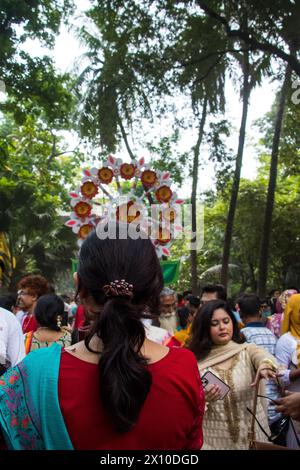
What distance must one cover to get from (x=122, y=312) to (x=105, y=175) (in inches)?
352

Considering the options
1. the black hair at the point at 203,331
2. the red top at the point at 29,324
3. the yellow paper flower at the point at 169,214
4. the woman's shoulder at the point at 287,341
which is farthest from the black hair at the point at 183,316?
the black hair at the point at 203,331

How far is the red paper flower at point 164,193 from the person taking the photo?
1047 cm

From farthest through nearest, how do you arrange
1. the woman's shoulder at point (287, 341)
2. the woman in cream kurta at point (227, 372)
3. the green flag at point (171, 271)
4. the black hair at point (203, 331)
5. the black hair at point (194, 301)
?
the green flag at point (171, 271) → the black hair at point (194, 301) → the woman's shoulder at point (287, 341) → the black hair at point (203, 331) → the woman in cream kurta at point (227, 372)

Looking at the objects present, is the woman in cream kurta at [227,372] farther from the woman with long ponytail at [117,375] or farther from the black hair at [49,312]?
the woman with long ponytail at [117,375]

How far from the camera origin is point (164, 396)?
5.74 ft

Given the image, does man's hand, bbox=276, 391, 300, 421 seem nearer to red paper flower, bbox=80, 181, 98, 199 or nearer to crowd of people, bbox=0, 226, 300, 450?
crowd of people, bbox=0, 226, 300, 450

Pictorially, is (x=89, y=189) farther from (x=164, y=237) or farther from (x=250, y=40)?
(x=250, y=40)

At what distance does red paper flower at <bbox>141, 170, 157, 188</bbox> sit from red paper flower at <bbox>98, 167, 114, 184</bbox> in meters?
0.60

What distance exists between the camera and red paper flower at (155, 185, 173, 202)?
10.5 m

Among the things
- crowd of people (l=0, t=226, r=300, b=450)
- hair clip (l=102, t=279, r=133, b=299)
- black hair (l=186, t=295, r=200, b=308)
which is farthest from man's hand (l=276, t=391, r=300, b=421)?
black hair (l=186, t=295, r=200, b=308)

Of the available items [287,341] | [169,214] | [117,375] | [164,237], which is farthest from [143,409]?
[169,214]

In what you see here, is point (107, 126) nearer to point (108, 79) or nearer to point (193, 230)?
point (108, 79)

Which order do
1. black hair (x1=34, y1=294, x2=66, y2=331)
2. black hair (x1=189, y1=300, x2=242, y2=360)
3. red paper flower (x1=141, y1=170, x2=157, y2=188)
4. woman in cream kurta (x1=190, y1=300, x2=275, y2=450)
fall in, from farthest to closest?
red paper flower (x1=141, y1=170, x2=157, y2=188), black hair (x1=34, y1=294, x2=66, y2=331), black hair (x1=189, y1=300, x2=242, y2=360), woman in cream kurta (x1=190, y1=300, x2=275, y2=450)

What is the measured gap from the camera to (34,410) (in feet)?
5.49
